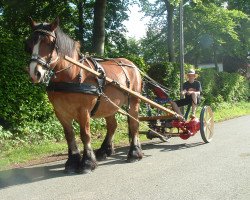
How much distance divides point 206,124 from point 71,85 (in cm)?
464

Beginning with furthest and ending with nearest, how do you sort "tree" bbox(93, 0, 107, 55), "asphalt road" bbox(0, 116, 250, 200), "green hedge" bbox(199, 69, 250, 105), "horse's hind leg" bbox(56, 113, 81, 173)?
"green hedge" bbox(199, 69, 250, 105) → "tree" bbox(93, 0, 107, 55) → "horse's hind leg" bbox(56, 113, 81, 173) → "asphalt road" bbox(0, 116, 250, 200)

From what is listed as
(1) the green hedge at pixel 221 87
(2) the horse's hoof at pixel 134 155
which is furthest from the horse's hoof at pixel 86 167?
(1) the green hedge at pixel 221 87

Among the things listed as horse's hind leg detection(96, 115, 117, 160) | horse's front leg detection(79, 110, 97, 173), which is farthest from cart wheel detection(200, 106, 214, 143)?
horse's front leg detection(79, 110, 97, 173)

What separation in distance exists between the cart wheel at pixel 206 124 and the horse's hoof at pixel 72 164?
3.73 meters

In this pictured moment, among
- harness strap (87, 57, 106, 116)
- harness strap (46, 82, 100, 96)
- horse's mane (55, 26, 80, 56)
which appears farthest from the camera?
harness strap (87, 57, 106, 116)

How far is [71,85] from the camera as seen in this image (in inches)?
254

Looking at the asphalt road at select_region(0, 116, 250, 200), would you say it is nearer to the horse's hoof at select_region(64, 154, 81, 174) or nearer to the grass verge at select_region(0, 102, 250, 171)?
the horse's hoof at select_region(64, 154, 81, 174)

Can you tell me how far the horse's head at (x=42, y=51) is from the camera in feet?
18.9

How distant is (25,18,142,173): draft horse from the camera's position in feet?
19.6

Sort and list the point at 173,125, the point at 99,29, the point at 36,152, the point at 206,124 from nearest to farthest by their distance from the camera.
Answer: the point at 36,152 < the point at 173,125 < the point at 206,124 < the point at 99,29

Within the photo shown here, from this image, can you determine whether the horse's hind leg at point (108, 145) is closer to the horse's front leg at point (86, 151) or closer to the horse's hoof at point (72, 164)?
the horse's hoof at point (72, 164)

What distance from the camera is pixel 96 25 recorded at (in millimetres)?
15180

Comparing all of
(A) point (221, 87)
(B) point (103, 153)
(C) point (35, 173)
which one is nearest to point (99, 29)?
(B) point (103, 153)

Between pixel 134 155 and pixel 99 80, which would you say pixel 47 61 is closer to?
pixel 99 80
